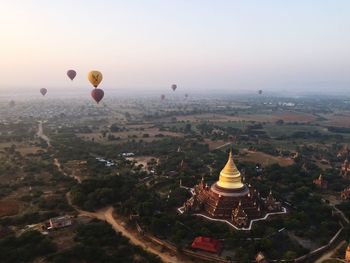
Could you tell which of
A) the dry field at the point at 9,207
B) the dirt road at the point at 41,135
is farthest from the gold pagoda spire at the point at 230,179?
the dirt road at the point at 41,135

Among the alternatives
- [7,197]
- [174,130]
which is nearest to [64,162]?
[7,197]

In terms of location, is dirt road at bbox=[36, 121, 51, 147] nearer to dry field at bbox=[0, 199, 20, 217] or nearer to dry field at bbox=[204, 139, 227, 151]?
dry field at bbox=[204, 139, 227, 151]

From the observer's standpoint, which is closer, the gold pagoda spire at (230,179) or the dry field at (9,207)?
the gold pagoda spire at (230,179)

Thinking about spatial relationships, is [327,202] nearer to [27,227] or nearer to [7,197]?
[27,227]

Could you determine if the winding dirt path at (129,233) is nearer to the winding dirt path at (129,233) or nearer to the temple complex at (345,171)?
the winding dirt path at (129,233)

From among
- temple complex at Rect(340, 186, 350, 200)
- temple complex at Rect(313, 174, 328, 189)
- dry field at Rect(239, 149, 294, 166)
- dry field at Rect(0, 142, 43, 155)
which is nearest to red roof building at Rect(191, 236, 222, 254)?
temple complex at Rect(340, 186, 350, 200)
